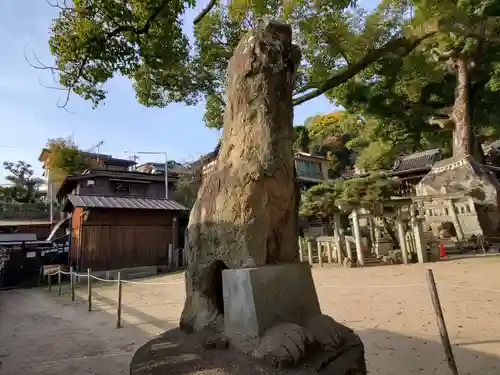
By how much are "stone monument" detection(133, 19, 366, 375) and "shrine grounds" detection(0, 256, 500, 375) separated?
2156 millimetres

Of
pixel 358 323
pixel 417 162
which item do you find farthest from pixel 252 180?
pixel 417 162

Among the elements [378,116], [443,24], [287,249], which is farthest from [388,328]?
[378,116]

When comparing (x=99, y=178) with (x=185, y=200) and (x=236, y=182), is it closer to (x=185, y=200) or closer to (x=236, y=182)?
(x=185, y=200)

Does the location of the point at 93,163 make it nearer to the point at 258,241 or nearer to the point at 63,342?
the point at 63,342

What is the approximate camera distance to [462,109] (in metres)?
20.3

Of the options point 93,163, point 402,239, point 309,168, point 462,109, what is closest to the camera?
point 402,239

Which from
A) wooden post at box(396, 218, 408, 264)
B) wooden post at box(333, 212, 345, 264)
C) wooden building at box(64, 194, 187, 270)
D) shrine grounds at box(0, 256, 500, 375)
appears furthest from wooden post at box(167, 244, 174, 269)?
wooden post at box(396, 218, 408, 264)

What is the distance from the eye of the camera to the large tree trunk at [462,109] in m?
20.1

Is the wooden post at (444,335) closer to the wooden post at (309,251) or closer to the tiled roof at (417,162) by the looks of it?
the wooden post at (309,251)

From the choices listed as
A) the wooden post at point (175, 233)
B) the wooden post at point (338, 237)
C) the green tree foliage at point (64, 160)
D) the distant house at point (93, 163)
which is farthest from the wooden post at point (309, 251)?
the green tree foliage at point (64, 160)

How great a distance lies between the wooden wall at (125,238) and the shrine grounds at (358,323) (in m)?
5.30

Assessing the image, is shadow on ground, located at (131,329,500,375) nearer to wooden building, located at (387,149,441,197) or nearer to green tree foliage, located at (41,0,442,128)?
green tree foliage, located at (41,0,442,128)

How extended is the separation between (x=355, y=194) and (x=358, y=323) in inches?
284

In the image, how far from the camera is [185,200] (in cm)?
2416
